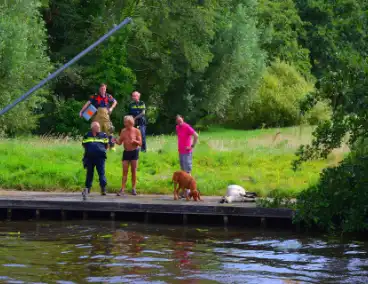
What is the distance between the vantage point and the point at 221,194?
22.1 m

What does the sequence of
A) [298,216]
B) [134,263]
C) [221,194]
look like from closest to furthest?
[134,263] → [298,216] → [221,194]

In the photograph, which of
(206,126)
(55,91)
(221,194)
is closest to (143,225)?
(221,194)

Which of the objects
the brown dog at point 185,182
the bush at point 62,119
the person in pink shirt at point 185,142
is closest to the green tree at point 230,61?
the bush at point 62,119

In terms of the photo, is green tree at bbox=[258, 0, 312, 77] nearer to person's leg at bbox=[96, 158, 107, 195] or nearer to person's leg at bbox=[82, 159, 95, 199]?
person's leg at bbox=[96, 158, 107, 195]

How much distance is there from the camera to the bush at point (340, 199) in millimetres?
17094

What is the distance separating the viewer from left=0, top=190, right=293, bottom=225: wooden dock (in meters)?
19.0

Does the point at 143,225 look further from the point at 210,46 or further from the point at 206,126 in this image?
the point at 206,126

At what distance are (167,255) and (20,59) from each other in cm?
2513

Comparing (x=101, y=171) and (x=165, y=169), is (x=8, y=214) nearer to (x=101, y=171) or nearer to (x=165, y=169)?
(x=101, y=171)

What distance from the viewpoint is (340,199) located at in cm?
1750

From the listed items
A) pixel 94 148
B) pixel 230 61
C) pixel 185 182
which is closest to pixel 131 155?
pixel 94 148

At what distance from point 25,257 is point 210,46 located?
41.1 m

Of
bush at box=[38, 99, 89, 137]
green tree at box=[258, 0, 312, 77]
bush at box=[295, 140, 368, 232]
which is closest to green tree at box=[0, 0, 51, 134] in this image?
bush at box=[38, 99, 89, 137]

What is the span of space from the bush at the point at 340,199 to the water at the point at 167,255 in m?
0.42
